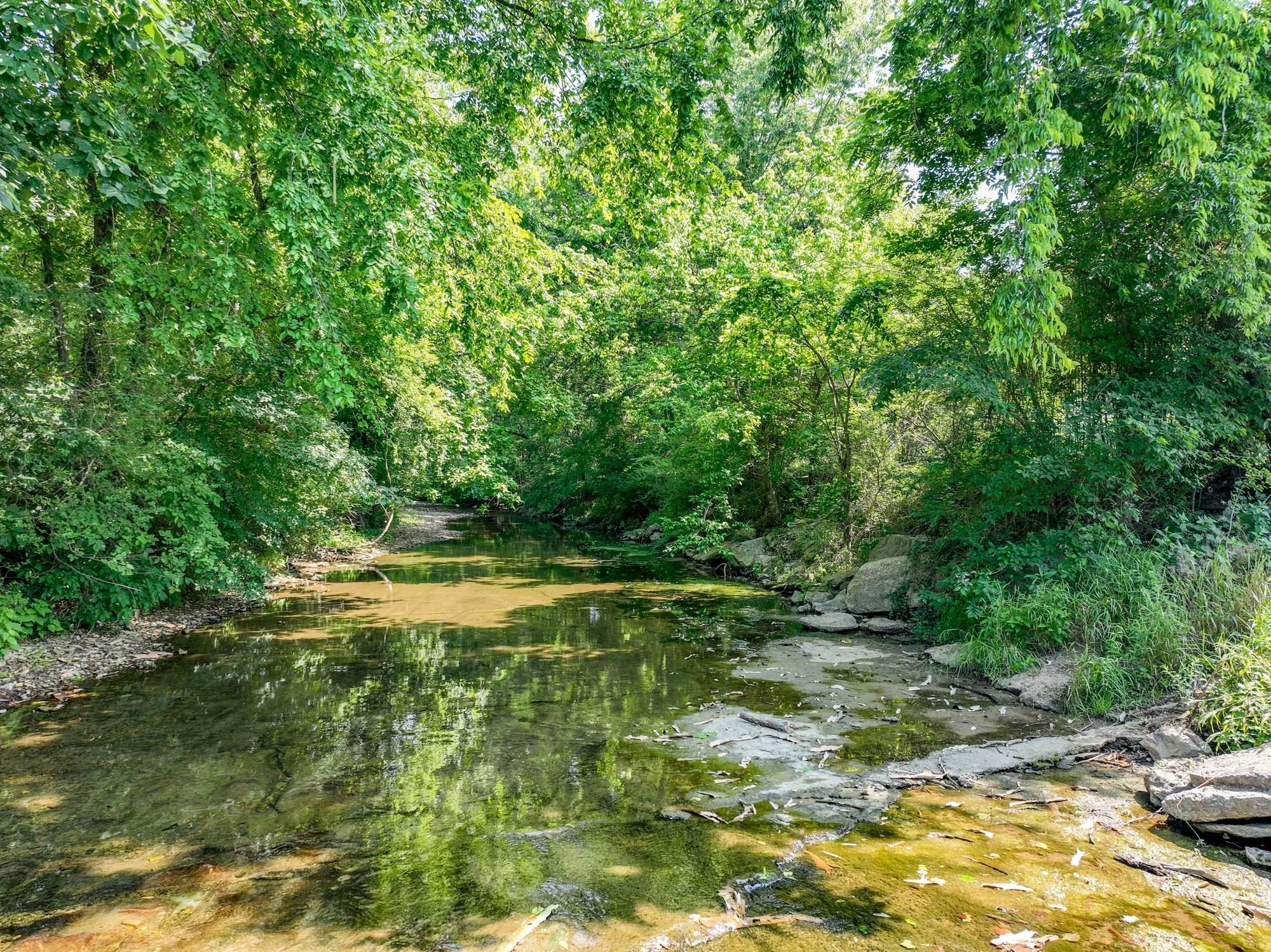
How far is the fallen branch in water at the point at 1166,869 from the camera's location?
11.0 feet

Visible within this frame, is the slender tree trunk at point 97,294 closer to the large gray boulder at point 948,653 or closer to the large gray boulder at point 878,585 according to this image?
the large gray boulder at point 948,653

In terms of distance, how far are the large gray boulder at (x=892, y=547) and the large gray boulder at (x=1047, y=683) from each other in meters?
3.26

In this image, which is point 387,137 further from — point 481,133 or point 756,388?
point 756,388

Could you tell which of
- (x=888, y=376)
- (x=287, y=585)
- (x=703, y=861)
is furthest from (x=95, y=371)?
(x=888, y=376)

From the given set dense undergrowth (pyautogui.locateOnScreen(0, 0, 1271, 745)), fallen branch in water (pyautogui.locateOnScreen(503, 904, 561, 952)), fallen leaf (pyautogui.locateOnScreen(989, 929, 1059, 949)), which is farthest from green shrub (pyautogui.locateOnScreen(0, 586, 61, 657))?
fallen leaf (pyautogui.locateOnScreen(989, 929, 1059, 949))

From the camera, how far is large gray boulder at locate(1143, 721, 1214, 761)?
4.58m

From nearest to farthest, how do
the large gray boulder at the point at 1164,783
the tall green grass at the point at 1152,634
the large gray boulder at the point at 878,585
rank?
the large gray boulder at the point at 1164,783, the tall green grass at the point at 1152,634, the large gray boulder at the point at 878,585

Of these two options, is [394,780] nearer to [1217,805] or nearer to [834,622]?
[1217,805]

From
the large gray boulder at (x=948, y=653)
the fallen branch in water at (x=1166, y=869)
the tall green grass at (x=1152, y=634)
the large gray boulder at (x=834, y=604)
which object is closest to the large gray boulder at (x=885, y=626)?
the large gray boulder at (x=834, y=604)

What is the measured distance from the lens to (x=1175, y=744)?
184 inches

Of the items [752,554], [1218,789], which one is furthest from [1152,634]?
[752,554]

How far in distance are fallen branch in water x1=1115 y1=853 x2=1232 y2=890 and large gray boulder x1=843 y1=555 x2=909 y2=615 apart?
19.6 feet

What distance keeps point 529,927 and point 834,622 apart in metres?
7.19

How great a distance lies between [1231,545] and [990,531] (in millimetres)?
2464
